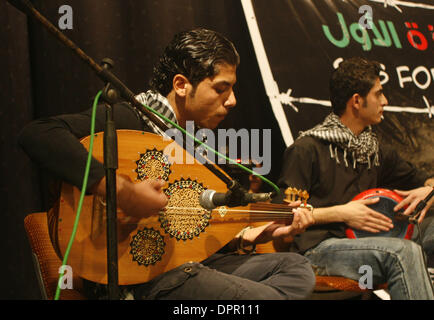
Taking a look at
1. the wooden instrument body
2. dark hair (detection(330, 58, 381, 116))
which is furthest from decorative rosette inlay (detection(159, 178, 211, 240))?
dark hair (detection(330, 58, 381, 116))

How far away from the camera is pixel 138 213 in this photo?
1.42m

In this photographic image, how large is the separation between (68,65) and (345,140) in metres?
1.53

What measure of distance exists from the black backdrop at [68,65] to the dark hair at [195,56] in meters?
0.57

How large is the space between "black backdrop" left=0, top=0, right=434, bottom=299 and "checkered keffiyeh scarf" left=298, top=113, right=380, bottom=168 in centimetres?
20

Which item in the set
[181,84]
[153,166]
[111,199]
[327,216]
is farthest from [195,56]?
[327,216]

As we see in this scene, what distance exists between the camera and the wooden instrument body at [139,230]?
1429 millimetres

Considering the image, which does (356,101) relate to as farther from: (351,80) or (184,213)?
(184,213)

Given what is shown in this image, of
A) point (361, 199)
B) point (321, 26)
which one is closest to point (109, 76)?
point (361, 199)

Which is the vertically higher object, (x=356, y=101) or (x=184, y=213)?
(x=356, y=101)

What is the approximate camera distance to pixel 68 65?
229 centimetres

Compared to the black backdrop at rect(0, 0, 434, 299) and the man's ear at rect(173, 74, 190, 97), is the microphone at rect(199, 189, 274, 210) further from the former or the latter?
the black backdrop at rect(0, 0, 434, 299)

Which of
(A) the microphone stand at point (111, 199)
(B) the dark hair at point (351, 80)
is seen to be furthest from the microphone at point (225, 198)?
(B) the dark hair at point (351, 80)

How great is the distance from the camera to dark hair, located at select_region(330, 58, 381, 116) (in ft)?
8.46
